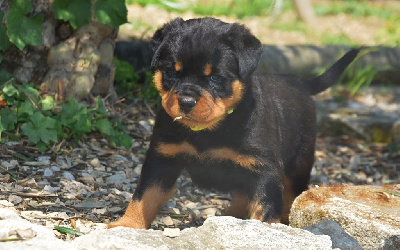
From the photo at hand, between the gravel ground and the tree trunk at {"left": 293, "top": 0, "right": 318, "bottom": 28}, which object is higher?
the tree trunk at {"left": 293, "top": 0, "right": 318, "bottom": 28}

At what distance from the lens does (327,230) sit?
356 centimetres

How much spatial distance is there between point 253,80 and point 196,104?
26.1 inches

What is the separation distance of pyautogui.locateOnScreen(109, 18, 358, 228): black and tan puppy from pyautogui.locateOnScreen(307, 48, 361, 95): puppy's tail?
96cm

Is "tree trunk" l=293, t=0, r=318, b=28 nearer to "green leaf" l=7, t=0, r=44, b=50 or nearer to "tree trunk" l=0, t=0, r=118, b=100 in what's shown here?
"tree trunk" l=0, t=0, r=118, b=100

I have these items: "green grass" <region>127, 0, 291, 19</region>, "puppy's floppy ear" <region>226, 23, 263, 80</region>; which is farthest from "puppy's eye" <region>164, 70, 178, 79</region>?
"green grass" <region>127, 0, 291, 19</region>

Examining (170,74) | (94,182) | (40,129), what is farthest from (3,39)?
(170,74)

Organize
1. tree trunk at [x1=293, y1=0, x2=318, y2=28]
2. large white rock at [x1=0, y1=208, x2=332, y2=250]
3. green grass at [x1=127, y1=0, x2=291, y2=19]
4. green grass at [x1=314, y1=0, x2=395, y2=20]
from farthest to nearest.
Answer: green grass at [x1=314, y1=0, x2=395, y2=20] → tree trunk at [x1=293, y1=0, x2=318, y2=28] → green grass at [x1=127, y1=0, x2=291, y2=19] → large white rock at [x1=0, y1=208, x2=332, y2=250]

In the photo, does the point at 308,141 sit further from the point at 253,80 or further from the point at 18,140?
the point at 18,140

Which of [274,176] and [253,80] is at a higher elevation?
[253,80]

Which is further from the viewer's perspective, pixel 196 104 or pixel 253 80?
pixel 253 80

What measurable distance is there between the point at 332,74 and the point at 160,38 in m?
1.57

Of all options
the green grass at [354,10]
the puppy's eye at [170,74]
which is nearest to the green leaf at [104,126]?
the puppy's eye at [170,74]

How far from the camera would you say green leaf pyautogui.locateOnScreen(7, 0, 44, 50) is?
197 inches

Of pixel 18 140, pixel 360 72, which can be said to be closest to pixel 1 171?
pixel 18 140
